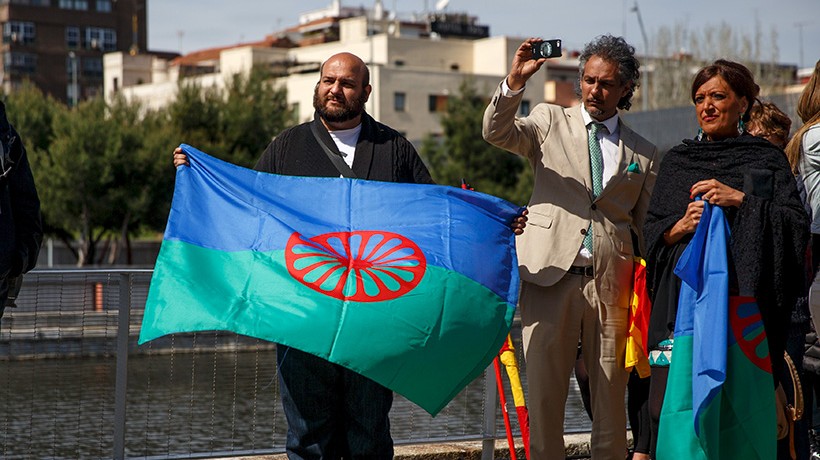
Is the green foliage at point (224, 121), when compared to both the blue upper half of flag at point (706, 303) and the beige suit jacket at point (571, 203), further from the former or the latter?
the blue upper half of flag at point (706, 303)

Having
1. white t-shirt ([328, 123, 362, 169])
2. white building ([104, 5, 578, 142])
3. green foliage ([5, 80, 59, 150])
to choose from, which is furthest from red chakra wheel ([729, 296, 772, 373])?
white building ([104, 5, 578, 142])

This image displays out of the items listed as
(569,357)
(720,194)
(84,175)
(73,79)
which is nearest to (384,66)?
(84,175)

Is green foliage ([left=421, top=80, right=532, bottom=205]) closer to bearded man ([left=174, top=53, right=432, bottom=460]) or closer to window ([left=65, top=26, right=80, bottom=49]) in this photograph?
bearded man ([left=174, top=53, right=432, bottom=460])

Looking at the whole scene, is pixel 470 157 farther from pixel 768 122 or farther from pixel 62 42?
pixel 62 42

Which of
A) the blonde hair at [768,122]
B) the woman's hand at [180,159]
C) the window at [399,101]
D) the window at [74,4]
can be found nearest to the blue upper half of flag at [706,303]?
the blonde hair at [768,122]

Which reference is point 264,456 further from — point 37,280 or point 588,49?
point 588,49

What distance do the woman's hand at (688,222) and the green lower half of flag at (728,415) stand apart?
0.44 m

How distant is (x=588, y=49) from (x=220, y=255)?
1904 millimetres

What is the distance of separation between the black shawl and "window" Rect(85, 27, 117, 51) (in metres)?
105

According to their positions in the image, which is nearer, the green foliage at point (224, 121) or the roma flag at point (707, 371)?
the roma flag at point (707, 371)

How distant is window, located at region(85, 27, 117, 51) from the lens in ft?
348

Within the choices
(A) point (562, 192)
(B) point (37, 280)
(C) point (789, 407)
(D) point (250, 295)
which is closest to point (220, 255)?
(D) point (250, 295)

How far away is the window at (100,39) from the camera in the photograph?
106 metres

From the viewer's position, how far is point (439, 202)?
5.39 meters
